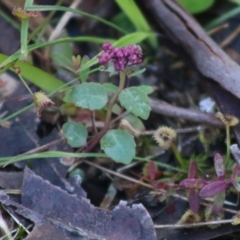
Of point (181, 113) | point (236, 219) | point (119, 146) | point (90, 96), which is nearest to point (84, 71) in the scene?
point (90, 96)

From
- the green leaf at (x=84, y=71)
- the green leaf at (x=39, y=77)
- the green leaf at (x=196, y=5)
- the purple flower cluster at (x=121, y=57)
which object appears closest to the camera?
the purple flower cluster at (x=121, y=57)

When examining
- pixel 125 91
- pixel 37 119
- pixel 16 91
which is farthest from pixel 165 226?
pixel 16 91

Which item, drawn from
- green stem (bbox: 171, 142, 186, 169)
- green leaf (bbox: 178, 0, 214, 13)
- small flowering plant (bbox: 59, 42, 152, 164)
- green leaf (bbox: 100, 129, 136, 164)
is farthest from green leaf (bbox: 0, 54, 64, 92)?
green leaf (bbox: 178, 0, 214, 13)

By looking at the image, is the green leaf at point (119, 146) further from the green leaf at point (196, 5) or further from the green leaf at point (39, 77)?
the green leaf at point (196, 5)

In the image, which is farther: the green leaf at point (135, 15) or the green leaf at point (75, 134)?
the green leaf at point (135, 15)

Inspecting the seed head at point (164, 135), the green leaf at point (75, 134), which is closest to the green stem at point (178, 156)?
the seed head at point (164, 135)

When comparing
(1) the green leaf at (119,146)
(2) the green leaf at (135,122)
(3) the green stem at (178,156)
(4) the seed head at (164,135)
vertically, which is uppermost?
(1) the green leaf at (119,146)
